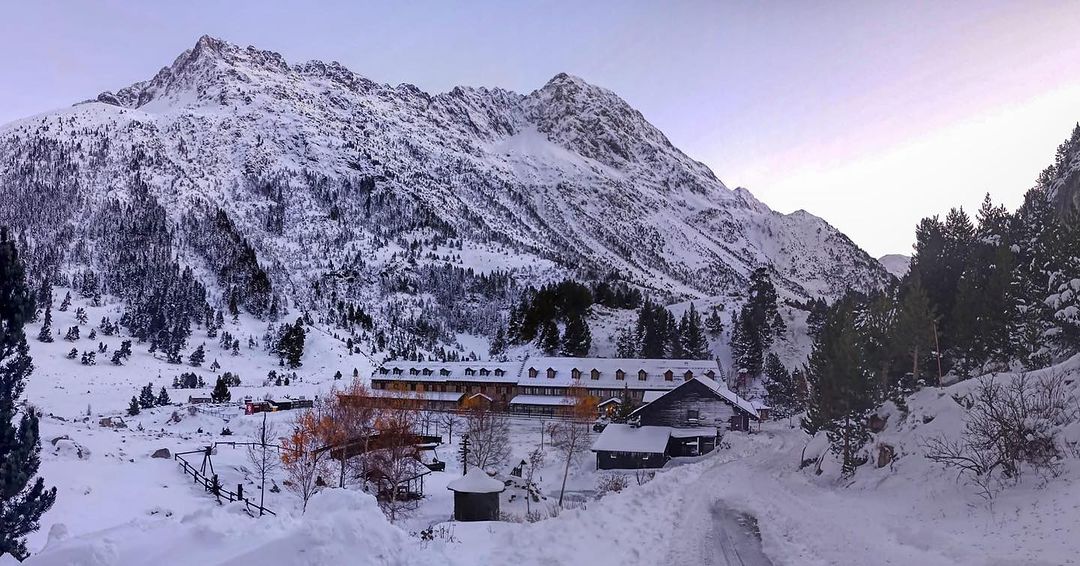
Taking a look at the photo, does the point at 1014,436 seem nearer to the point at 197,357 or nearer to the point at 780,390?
the point at 780,390

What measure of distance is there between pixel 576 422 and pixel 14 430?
214 ft

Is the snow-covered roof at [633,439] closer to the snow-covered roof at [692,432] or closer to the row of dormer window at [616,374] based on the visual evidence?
the snow-covered roof at [692,432]

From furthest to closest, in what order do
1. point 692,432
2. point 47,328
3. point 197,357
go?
point 197,357 < point 47,328 < point 692,432

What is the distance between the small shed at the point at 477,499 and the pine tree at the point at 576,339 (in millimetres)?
85550

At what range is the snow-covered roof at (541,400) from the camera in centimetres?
8750

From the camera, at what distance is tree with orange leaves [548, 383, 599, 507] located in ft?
209

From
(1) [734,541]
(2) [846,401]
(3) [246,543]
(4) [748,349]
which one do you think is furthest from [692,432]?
(3) [246,543]

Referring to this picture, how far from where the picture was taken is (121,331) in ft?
415

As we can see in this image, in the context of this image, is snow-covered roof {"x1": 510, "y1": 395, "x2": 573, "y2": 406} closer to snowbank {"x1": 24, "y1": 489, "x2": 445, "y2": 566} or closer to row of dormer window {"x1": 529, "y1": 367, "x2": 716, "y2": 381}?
row of dormer window {"x1": 529, "y1": 367, "x2": 716, "y2": 381}

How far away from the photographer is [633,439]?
190ft

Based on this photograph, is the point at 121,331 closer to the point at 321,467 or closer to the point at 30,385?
the point at 30,385

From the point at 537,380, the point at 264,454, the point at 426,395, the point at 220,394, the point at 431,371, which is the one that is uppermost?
the point at 431,371

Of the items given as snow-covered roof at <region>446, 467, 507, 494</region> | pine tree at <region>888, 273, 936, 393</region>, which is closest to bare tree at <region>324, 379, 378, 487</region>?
snow-covered roof at <region>446, 467, 507, 494</region>

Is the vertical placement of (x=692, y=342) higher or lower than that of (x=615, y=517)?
higher
